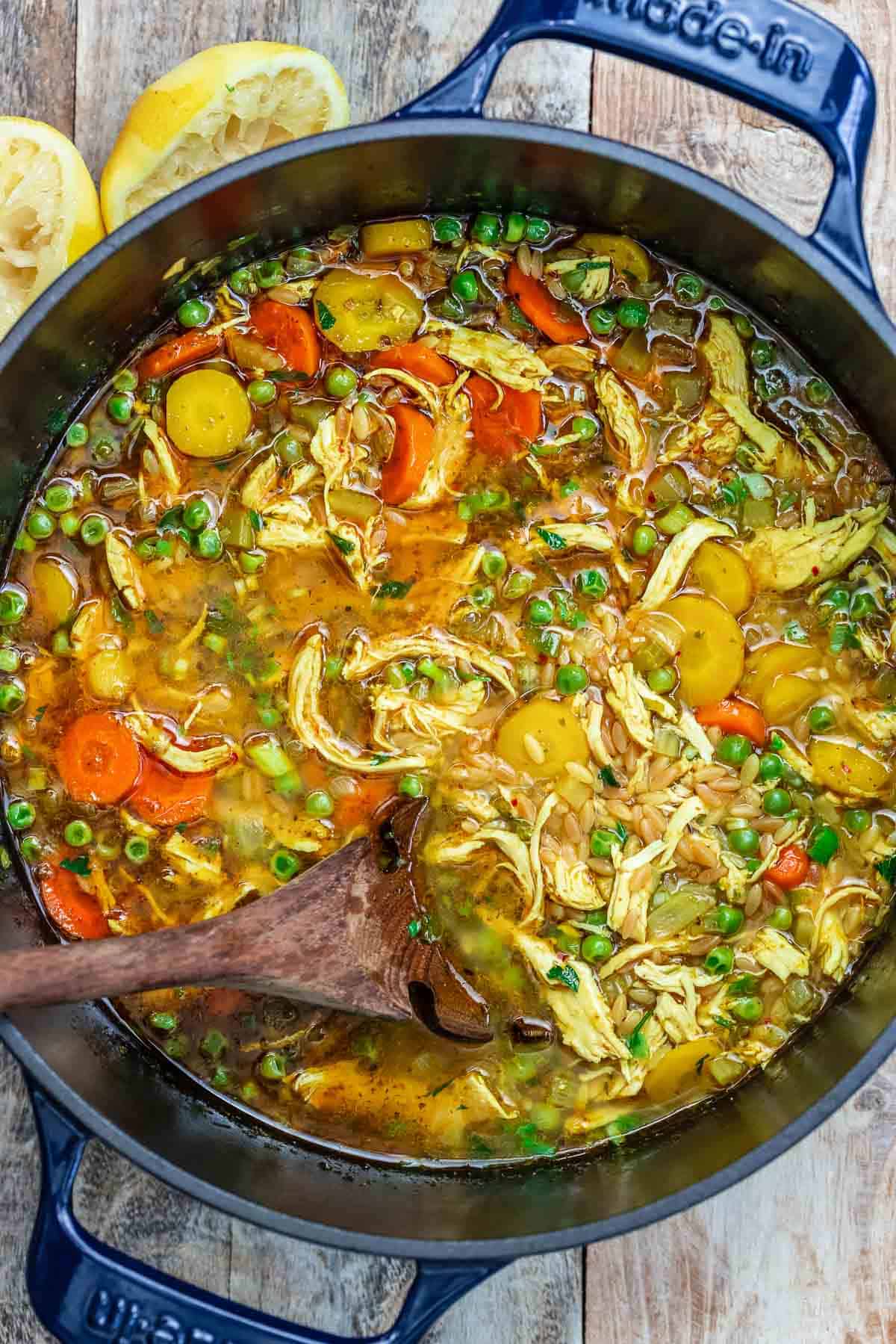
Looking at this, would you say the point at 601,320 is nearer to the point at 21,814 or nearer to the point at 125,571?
the point at 125,571

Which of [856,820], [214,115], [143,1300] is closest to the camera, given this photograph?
[143,1300]

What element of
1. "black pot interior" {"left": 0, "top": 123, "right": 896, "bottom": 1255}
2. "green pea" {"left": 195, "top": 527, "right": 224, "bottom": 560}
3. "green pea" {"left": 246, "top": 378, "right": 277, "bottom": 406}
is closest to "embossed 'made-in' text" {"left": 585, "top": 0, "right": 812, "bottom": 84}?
"black pot interior" {"left": 0, "top": 123, "right": 896, "bottom": 1255}

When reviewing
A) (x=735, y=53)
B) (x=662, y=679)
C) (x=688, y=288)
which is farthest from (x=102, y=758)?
(x=735, y=53)

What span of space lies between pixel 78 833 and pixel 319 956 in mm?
684

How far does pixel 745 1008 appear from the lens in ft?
9.04

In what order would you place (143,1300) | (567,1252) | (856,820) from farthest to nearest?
(567,1252)
(856,820)
(143,1300)

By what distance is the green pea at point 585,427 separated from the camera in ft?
9.10

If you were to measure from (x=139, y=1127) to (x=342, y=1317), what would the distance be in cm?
79

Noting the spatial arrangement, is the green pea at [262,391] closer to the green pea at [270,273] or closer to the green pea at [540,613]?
the green pea at [270,273]

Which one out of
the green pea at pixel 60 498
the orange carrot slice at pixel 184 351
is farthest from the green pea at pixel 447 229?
the green pea at pixel 60 498

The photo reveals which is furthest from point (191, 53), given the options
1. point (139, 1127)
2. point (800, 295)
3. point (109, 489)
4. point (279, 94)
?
point (139, 1127)

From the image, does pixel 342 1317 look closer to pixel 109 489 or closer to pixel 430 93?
pixel 109 489

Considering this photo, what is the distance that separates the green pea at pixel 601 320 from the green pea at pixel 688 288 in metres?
0.18

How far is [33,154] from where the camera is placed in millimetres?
2785
